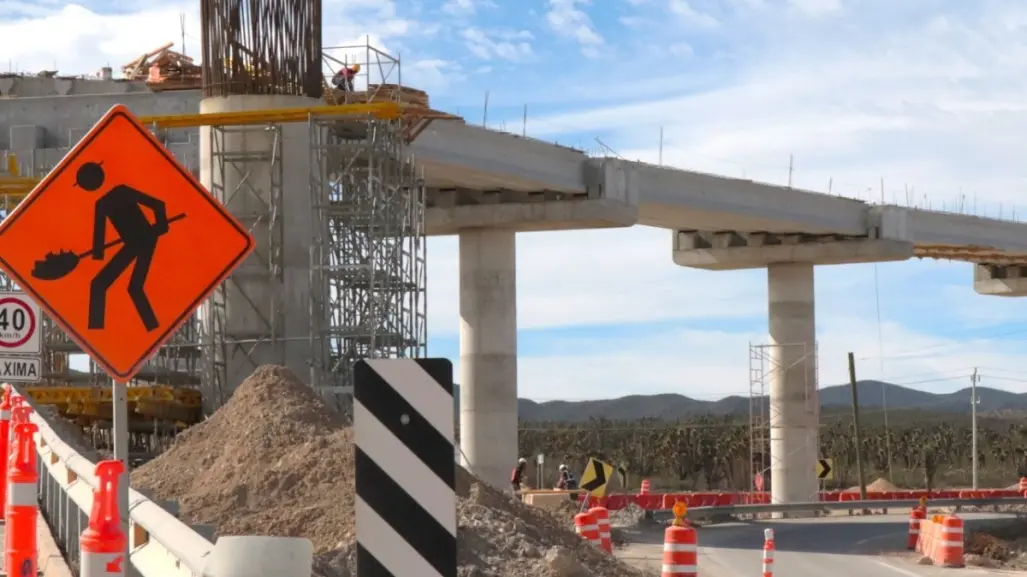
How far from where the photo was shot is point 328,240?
120 ft

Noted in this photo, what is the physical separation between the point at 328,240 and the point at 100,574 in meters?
29.0

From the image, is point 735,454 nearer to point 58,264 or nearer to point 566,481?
point 566,481

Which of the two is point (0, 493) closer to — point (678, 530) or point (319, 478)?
point (319, 478)

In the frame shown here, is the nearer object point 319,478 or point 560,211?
point 319,478

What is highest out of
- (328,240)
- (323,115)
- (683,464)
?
(323,115)

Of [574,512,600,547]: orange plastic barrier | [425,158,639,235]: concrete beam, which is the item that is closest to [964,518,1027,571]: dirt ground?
[574,512,600,547]: orange plastic barrier

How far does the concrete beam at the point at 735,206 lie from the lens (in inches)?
1917

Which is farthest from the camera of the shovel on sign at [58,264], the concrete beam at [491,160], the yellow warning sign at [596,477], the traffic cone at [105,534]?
the concrete beam at [491,160]

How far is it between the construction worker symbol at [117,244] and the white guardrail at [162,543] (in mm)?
1017

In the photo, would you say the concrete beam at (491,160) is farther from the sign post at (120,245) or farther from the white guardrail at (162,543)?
the sign post at (120,245)

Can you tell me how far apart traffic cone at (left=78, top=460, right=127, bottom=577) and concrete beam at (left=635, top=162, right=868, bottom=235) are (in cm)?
4031

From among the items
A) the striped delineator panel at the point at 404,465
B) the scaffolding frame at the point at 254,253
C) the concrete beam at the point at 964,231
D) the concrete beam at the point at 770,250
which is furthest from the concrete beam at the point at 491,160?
the striped delineator panel at the point at 404,465

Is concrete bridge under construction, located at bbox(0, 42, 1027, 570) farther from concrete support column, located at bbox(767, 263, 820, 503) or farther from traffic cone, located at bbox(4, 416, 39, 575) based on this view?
traffic cone, located at bbox(4, 416, 39, 575)

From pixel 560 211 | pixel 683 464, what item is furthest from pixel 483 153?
pixel 683 464
